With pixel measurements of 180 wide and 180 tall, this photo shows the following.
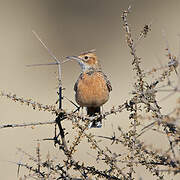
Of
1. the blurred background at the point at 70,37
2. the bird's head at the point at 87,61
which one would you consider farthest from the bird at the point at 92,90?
the blurred background at the point at 70,37

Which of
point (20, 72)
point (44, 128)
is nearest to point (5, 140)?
point (44, 128)

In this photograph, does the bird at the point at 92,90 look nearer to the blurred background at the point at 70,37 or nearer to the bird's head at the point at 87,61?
the bird's head at the point at 87,61

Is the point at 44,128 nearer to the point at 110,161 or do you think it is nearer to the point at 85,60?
the point at 85,60

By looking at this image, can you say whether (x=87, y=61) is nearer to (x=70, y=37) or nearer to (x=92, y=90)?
(x=92, y=90)

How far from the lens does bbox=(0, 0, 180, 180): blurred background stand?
14.4 meters

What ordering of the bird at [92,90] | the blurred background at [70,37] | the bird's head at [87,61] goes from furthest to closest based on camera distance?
the blurred background at [70,37] → the bird's head at [87,61] → the bird at [92,90]

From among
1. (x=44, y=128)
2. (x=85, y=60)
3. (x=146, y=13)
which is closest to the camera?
(x=85, y=60)

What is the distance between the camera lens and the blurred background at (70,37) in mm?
14430

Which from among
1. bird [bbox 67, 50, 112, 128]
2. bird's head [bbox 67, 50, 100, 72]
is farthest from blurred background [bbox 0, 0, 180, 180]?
bird [bbox 67, 50, 112, 128]

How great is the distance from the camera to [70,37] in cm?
1548

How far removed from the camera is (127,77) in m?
14.0

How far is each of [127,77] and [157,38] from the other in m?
1.72

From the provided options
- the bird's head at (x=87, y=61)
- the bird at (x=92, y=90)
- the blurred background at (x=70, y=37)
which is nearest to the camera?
the bird at (x=92, y=90)

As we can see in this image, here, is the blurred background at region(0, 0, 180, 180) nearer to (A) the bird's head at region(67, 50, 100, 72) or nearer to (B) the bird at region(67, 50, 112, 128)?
(A) the bird's head at region(67, 50, 100, 72)
